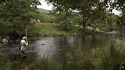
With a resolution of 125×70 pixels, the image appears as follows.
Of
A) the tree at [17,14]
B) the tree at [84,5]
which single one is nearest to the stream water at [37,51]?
the tree at [84,5]

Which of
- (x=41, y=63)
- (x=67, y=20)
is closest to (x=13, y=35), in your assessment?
(x=67, y=20)

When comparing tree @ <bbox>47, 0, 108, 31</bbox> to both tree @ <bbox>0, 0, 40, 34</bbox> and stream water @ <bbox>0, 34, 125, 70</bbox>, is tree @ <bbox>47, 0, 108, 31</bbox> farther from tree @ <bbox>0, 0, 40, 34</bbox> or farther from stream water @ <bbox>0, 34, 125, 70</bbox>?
tree @ <bbox>0, 0, 40, 34</bbox>

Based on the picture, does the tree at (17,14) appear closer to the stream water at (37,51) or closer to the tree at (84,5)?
the stream water at (37,51)

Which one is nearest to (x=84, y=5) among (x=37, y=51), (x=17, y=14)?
(x=37, y=51)

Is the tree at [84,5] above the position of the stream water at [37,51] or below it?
above

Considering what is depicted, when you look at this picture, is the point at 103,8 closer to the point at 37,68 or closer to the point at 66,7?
the point at 66,7

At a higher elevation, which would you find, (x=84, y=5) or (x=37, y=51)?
(x=84, y=5)

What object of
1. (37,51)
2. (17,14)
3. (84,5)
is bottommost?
(37,51)

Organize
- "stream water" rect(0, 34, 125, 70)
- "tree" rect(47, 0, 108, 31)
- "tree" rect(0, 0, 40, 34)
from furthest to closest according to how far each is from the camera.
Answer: "tree" rect(0, 0, 40, 34)
"stream water" rect(0, 34, 125, 70)
"tree" rect(47, 0, 108, 31)

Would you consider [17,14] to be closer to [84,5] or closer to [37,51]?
[37,51]

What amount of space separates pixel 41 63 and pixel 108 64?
11.0ft

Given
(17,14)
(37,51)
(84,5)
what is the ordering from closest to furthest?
(84,5), (37,51), (17,14)

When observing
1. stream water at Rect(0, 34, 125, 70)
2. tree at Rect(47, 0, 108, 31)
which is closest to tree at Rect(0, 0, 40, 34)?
stream water at Rect(0, 34, 125, 70)

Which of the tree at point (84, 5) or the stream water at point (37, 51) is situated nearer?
the tree at point (84, 5)
